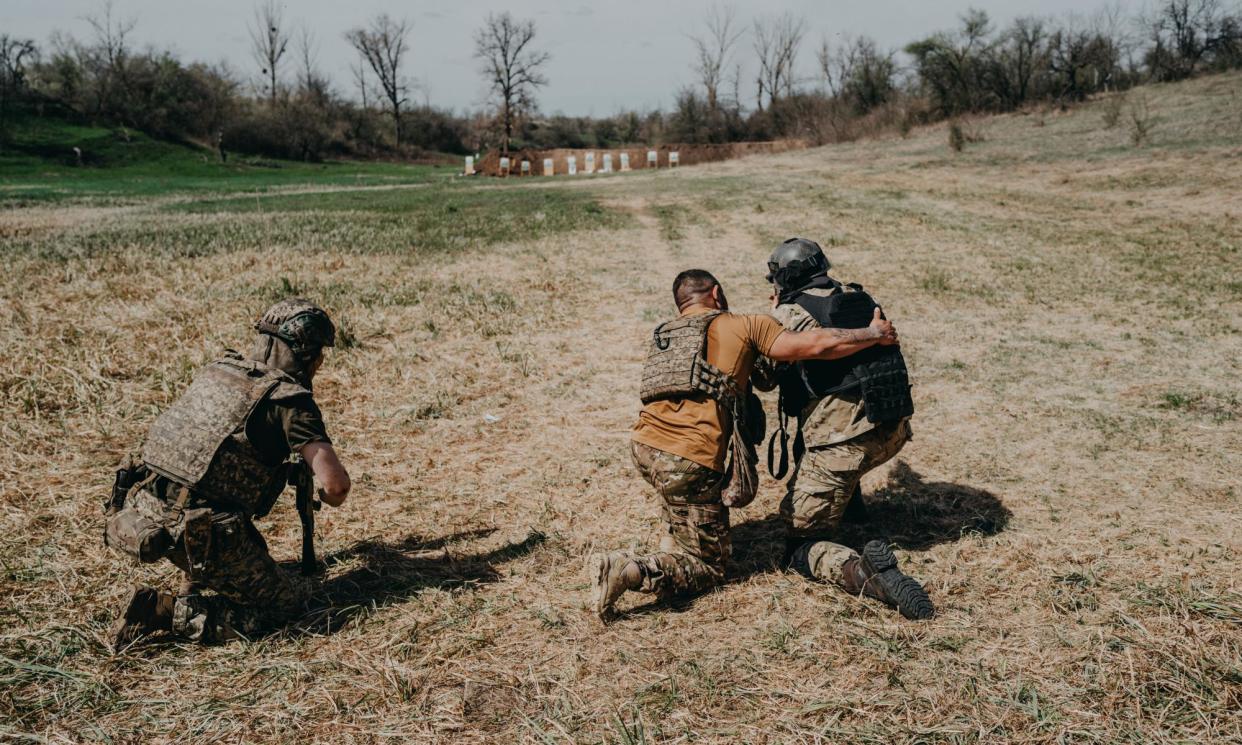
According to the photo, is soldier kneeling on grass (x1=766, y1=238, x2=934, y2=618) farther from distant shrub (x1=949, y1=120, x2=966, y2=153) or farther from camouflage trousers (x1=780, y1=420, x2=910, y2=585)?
distant shrub (x1=949, y1=120, x2=966, y2=153)

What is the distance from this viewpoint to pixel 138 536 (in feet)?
11.8

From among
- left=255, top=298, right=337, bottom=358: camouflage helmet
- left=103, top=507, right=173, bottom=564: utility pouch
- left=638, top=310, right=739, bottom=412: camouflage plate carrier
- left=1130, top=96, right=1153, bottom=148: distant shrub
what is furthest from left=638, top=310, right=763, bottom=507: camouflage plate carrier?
left=1130, top=96, right=1153, bottom=148: distant shrub

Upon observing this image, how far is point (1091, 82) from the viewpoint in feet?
133

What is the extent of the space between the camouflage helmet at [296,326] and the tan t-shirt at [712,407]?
1807mm

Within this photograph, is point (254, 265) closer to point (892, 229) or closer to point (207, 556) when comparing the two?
point (207, 556)

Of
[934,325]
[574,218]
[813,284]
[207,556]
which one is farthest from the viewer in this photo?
[574,218]

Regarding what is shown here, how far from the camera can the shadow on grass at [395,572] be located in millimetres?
4086

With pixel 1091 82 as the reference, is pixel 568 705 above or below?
below

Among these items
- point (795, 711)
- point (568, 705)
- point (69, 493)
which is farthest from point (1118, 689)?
point (69, 493)

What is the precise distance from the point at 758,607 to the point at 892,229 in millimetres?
14690

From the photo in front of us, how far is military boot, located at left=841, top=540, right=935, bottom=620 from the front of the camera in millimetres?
3861

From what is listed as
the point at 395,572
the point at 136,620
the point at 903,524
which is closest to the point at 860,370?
the point at 903,524

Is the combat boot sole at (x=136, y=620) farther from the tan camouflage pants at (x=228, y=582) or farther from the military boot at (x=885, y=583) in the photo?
the military boot at (x=885, y=583)

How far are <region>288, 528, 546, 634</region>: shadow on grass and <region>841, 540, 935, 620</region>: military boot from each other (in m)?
2.00
